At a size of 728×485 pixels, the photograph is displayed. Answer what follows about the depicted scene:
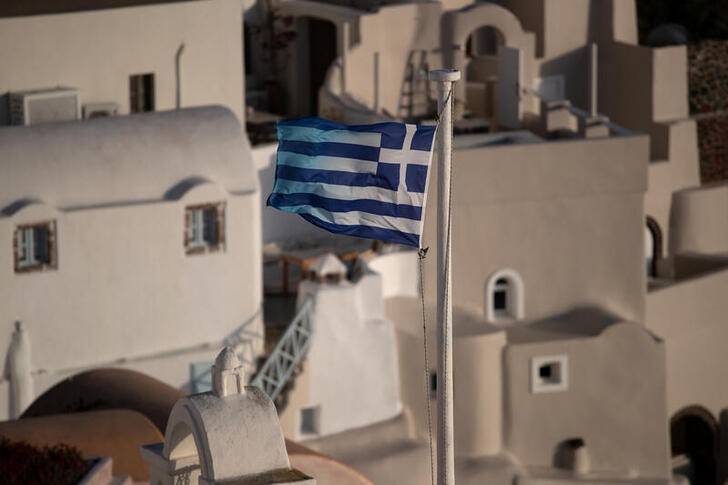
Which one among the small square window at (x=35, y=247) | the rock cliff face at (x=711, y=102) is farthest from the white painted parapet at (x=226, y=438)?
the rock cliff face at (x=711, y=102)

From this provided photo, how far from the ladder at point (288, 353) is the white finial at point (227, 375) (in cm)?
1342

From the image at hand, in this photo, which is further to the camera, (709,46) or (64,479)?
(709,46)

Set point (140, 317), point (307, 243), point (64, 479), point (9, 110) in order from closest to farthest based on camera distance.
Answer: point (64, 479) → point (140, 317) → point (9, 110) → point (307, 243)

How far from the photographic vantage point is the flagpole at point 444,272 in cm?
1891

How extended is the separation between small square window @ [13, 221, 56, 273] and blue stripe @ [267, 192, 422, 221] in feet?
34.0

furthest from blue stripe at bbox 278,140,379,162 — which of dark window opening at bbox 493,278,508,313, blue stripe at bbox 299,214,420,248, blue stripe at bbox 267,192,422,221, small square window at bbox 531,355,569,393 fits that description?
dark window opening at bbox 493,278,508,313

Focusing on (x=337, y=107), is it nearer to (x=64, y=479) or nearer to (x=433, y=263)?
(x=433, y=263)

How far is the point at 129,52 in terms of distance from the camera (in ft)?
114

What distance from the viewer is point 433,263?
35000mm

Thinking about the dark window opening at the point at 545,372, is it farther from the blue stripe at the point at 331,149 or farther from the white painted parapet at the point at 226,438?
the white painted parapet at the point at 226,438

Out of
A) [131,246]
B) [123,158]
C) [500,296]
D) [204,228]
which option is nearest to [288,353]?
[204,228]

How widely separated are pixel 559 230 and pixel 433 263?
287 centimetres

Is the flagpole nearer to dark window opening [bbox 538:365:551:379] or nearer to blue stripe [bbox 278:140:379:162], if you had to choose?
blue stripe [bbox 278:140:379:162]

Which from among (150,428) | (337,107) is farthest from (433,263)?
(150,428)
